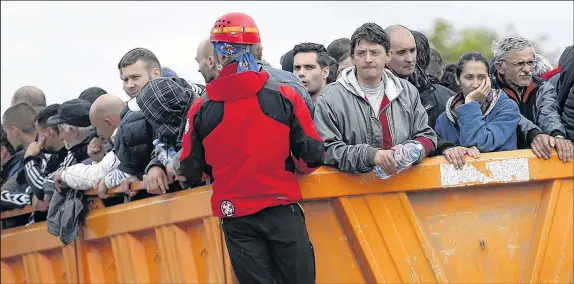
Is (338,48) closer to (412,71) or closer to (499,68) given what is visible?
(412,71)

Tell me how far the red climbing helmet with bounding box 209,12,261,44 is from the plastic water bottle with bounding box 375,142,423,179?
0.86 meters

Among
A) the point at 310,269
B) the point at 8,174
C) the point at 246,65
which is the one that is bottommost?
the point at 8,174

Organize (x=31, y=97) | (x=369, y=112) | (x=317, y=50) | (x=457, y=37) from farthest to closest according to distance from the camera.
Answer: (x=457, y=37) → (x=31, y=97) → (x=317, y=50) → (x=369, y=112)

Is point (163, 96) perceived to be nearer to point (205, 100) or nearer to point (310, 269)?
point (205, 100)

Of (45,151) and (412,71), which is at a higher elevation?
(412,71)

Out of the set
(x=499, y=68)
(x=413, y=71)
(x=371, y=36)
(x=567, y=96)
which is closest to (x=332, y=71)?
(x=413, y=71)

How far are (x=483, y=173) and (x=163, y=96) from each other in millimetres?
1894

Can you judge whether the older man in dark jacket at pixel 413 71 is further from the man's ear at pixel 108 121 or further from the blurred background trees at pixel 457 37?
the blurred background trees at pixel 457 37

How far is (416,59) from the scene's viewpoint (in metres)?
6.75

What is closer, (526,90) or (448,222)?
(448,222)

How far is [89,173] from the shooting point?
21.9 ft

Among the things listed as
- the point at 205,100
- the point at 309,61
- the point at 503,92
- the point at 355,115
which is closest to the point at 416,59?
the point at 309,61

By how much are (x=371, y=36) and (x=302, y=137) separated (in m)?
0.81

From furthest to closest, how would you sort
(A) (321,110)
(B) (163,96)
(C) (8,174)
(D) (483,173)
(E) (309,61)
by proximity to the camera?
(C) (8,174) → (E) (309,61) → (B) (163,96) → (A) (321,110) → (D) (483,173)
